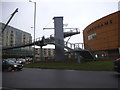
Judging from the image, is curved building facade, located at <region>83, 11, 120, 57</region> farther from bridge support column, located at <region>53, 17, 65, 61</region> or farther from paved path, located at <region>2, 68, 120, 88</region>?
paved path, located at <region>2, 68, 120, 88</region>

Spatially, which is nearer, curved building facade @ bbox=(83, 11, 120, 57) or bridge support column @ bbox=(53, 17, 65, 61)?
bridge support column @ bbox=(53, 17, 65, 61)

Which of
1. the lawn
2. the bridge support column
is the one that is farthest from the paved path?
the bridge support column

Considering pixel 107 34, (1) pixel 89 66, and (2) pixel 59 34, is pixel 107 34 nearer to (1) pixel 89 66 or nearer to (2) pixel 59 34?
(2) pixel 59 34

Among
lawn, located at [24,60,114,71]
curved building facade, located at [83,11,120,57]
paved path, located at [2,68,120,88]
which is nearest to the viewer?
paved path, located at [2,68,120,88]

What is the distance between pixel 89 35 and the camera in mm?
56562

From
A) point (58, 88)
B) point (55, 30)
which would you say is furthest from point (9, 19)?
point (58, 88)

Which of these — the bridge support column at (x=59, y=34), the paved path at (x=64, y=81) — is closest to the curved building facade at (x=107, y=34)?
the bridge support column at (x=59, y=34)

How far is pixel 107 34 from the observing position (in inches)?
1767

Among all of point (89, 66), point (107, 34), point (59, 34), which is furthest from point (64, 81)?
point (107, 34)

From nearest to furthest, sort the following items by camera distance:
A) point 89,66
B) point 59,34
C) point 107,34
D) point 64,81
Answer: point 64,81
point 89,66
point 59,34
point 107,34

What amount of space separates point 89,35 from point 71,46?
3573cm

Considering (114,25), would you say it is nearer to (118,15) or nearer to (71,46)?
(118,15)

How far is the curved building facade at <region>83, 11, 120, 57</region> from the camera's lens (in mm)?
41125

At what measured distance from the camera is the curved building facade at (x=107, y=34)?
135 ft
